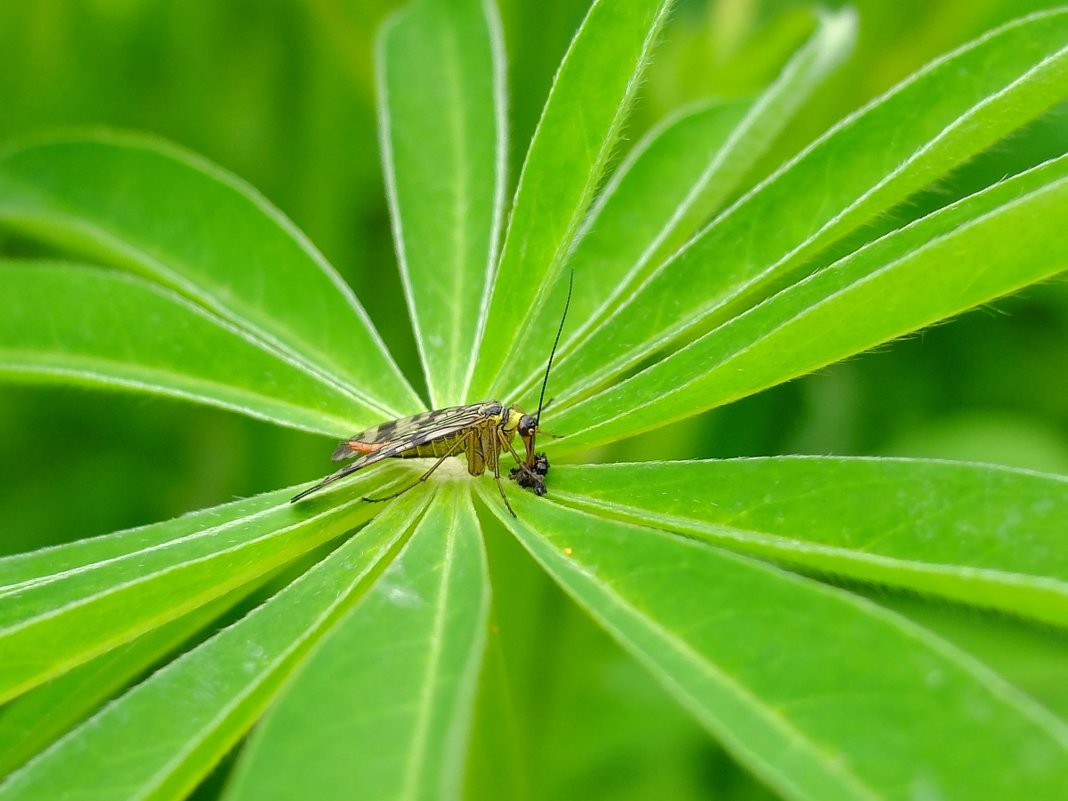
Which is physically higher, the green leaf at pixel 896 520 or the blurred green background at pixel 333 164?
the blurred green background at pixel 333 164

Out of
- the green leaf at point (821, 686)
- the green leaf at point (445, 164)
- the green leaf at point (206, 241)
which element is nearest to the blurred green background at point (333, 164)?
the green leaf at point (445, 164)

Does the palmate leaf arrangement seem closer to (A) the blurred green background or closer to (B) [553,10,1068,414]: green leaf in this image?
(B) [553,10,1068,414]: green leaf

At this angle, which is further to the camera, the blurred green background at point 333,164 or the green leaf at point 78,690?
the blurred green background at point 333,164

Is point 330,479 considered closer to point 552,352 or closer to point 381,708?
point 552,352

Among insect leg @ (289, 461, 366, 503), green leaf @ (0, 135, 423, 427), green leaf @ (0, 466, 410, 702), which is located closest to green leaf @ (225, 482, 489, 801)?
green leaf @ (0, 466, 410, 702)

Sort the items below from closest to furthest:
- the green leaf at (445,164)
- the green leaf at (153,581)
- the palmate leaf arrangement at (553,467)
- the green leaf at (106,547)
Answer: the palmate leaf arrangement at (553,467), the green leaf at (153,581), the green leaf at (106,547), the green leaf at (445,164)

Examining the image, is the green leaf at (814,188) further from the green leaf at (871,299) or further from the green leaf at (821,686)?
the green leaf at (821,686)
